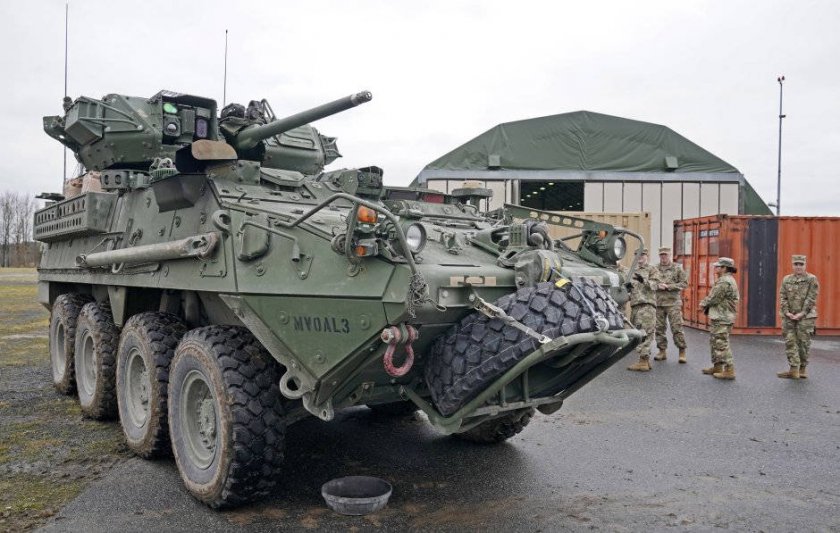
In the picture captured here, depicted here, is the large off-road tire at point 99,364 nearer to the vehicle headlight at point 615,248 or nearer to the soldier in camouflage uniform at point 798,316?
the vehicle headlight at point 615,248

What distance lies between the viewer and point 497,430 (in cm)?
568

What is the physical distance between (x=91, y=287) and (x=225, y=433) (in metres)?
4.01

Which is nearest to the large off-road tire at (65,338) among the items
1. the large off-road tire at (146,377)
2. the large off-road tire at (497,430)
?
the large off-road tire at (146,377)

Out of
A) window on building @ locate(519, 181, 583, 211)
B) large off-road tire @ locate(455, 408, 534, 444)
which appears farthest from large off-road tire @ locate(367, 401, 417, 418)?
window on building @ locate(519, 181, 583, 211)

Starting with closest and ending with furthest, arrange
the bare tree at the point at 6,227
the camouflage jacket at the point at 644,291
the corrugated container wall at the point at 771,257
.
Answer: the camouflage jacket at the point at 644,291 → the corrugated container wall at the point at 771,257 → the bare tree at the point at 6,227

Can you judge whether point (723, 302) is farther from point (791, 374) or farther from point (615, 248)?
point (615, 248)

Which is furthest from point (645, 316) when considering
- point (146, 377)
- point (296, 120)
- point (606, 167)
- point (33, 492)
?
point (606, 167)

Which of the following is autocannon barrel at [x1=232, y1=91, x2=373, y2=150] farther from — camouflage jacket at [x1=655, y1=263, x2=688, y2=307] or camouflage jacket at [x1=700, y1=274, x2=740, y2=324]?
camouflage jacket at [x1=655, y1=263, x2=688, y2=307]

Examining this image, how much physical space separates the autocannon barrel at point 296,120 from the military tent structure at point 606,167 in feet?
46.1

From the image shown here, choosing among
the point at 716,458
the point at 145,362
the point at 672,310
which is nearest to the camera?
the point at 145,362

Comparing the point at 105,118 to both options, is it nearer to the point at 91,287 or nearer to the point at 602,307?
the point at 91,287

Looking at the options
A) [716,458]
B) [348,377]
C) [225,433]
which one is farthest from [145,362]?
[716,458]

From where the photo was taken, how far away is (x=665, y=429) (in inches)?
255

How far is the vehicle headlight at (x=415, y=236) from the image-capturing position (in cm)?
371
